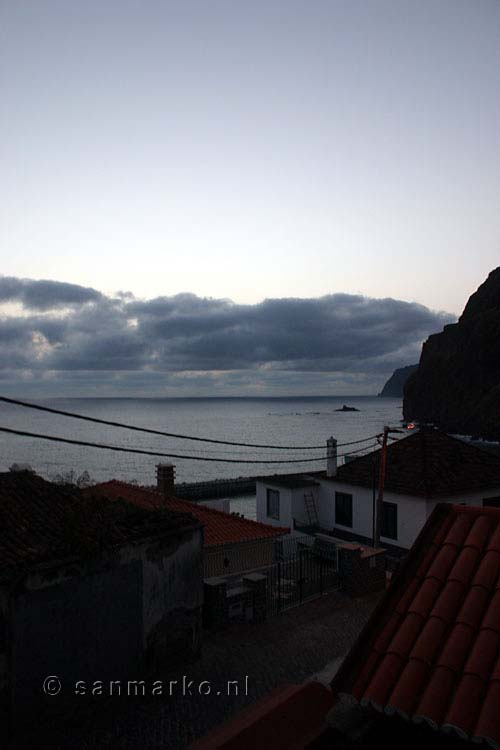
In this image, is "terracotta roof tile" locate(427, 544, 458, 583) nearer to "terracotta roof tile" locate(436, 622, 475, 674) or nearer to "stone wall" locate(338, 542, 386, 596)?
"terracotta roof tile" locate(436, 622, 475, 674)

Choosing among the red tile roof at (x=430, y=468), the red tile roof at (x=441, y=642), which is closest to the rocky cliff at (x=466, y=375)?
the red tile roof at (x=430, y=468)

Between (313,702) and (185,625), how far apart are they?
678 centimetres

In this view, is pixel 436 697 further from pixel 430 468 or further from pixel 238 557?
pixel 430 468

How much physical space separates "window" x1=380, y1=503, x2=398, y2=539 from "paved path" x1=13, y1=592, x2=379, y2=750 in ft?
30.8

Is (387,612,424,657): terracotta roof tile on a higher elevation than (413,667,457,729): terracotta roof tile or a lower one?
higher

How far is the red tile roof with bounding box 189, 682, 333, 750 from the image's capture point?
6355 mm

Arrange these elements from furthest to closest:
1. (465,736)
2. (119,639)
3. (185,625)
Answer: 1. (185,625)
2. (119,639)
3. (465,736)

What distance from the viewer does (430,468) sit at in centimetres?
2742

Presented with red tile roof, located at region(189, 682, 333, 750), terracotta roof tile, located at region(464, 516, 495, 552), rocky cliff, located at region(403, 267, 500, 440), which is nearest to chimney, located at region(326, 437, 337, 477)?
red tile roof, located at region(189, 682, 333, 750)

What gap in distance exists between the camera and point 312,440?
158 metres

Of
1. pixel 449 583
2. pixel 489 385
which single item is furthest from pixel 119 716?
pixel 489 385

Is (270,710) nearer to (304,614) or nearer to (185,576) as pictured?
(185,576)

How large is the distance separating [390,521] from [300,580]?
11149 millimetres

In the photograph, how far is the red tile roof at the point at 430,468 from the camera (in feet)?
86.3
